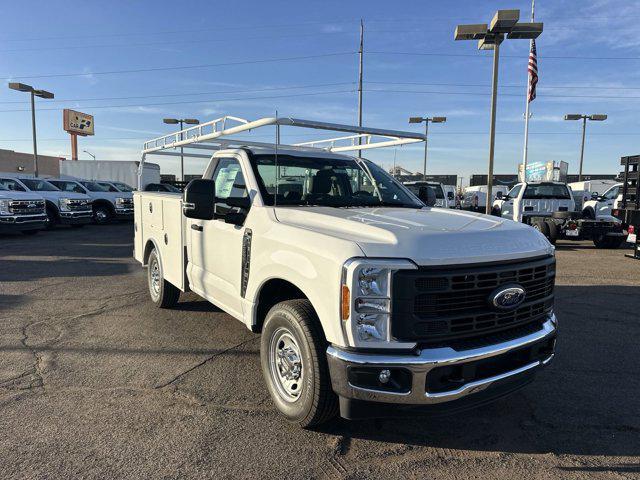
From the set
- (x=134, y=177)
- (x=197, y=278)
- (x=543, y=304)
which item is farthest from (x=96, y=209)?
(x=543, y=304)

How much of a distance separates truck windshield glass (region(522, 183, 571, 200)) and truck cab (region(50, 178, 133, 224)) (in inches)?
638

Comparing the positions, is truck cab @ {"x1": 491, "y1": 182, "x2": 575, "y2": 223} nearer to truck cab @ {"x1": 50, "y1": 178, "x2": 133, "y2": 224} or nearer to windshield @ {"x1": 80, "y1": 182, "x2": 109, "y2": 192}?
truck cab @ {"x1": 50, "y1": 178, "x2": 133, "y2": 224}

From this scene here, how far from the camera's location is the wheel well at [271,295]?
3.52 m

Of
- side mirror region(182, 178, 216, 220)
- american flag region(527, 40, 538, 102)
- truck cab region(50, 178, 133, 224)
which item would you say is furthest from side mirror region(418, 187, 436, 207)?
truck cab region(50, 178, 133, 224)

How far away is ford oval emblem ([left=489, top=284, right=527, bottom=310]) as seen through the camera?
113 inches

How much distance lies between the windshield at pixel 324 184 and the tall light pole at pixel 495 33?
29.6ft

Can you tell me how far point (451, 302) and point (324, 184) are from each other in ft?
6.84

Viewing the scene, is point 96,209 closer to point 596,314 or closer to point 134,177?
point 134,177

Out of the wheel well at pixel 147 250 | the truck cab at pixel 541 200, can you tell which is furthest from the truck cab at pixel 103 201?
the truck cab at pixel 541 200

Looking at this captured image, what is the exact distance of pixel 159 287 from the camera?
618cm

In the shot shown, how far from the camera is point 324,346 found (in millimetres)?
2945

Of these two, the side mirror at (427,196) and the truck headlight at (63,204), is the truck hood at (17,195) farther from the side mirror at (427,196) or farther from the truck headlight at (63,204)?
the side mirror at (427,196)

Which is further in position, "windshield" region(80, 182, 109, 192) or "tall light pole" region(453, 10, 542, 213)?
"windshield" region(80, 182, 109, 192)

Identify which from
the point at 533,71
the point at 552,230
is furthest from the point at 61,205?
the point at 533,71
